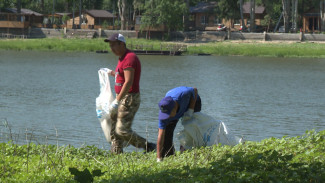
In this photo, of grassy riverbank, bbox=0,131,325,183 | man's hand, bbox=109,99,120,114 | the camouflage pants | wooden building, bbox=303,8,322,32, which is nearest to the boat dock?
wooden building, bbox=303,8,322,32

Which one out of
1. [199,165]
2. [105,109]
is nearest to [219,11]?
[105,109]

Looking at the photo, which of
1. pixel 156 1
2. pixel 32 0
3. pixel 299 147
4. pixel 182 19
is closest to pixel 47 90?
pixel 299 147

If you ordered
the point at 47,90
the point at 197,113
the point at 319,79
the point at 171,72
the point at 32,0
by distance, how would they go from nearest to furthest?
the point at 197,113, the point at 47,90, the point at 319,79, the point at 171,72, the point at 32,0

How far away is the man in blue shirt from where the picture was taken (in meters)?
8.59

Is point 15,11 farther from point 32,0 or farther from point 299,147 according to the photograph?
point 299,147

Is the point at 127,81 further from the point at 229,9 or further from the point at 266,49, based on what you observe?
the point at 229,9

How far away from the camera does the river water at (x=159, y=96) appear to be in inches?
582

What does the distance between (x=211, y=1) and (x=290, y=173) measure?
7778 centimetres

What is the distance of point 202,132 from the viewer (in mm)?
9289

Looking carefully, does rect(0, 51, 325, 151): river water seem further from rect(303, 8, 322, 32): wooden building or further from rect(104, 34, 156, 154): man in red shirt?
rect(303, 8, 322, 32): wooden building

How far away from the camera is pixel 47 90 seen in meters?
24.8

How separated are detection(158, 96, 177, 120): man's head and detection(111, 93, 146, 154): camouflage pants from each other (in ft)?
2.37

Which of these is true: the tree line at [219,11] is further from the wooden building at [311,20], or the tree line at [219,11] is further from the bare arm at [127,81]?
the bare arm at [127,81]

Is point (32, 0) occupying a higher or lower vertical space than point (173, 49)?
higher
